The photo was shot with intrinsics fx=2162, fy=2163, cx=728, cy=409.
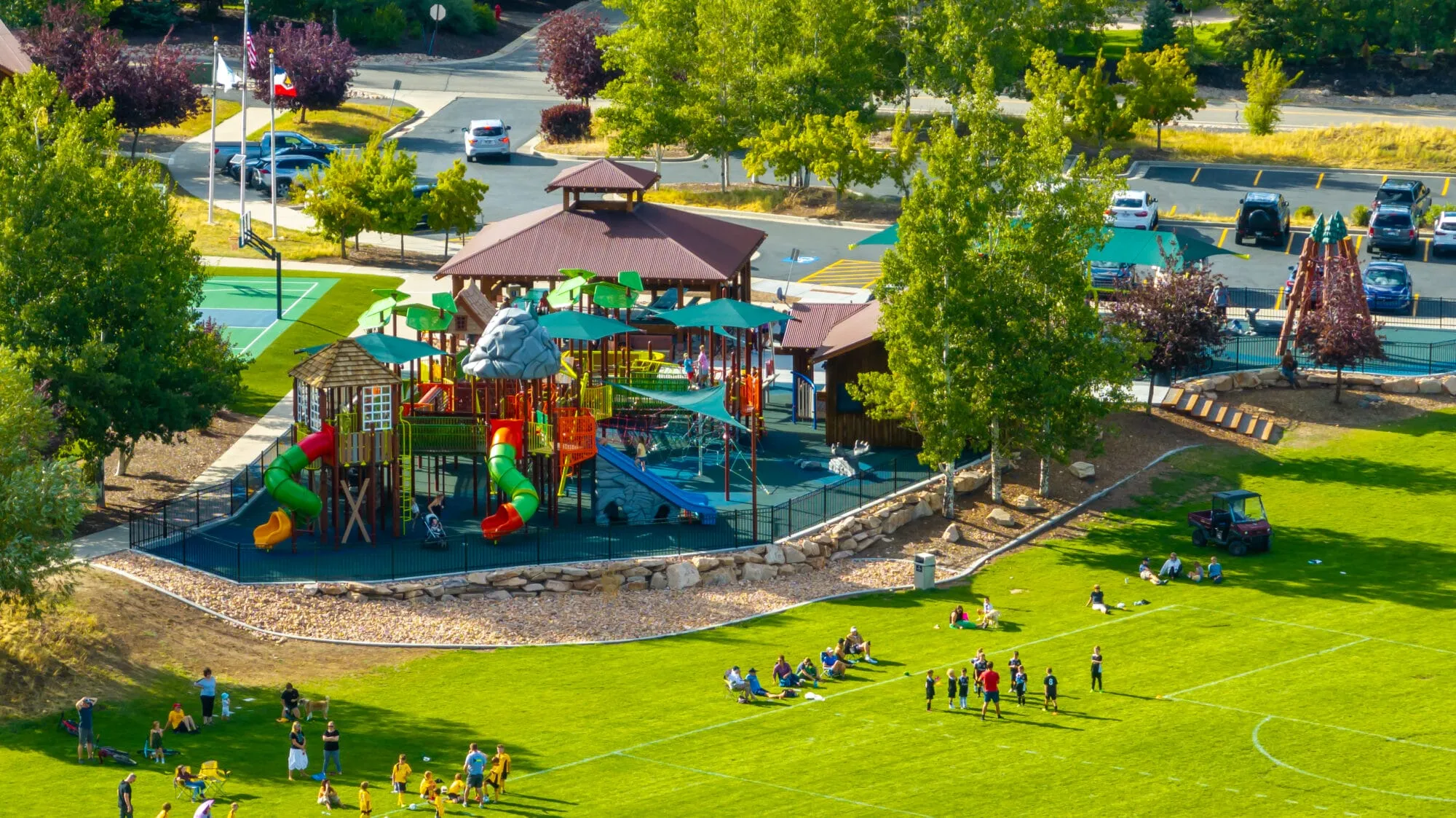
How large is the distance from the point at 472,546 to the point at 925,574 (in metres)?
11.5

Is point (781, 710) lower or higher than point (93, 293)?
lower

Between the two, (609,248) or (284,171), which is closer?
(609,248)

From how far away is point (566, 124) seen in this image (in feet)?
338

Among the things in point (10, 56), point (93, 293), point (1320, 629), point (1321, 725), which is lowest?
point (1321, 725)

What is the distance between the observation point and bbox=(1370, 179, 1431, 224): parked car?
84250mm

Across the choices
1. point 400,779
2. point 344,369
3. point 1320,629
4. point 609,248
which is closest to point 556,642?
point 344,369

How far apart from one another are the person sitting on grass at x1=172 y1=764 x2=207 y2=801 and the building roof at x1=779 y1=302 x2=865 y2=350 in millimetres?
29010

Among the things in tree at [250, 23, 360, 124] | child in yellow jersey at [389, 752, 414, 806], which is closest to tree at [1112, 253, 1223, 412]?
child in yellow jersey at [389, 752, 414, 806]

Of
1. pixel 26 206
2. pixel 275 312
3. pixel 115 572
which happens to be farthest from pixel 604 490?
pixel 275 312

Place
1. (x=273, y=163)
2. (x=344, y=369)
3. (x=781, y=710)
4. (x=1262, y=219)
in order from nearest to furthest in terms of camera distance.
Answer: (x=781, y=710) < (x=344, y=369) < (x=1262, y=219) < (x=273, y=163)

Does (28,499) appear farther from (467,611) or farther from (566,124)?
(566,124)

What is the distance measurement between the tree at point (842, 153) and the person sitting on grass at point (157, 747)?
5037cm

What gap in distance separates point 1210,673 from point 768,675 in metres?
9.79

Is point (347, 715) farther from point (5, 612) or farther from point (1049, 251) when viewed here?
point (1049, 251)
